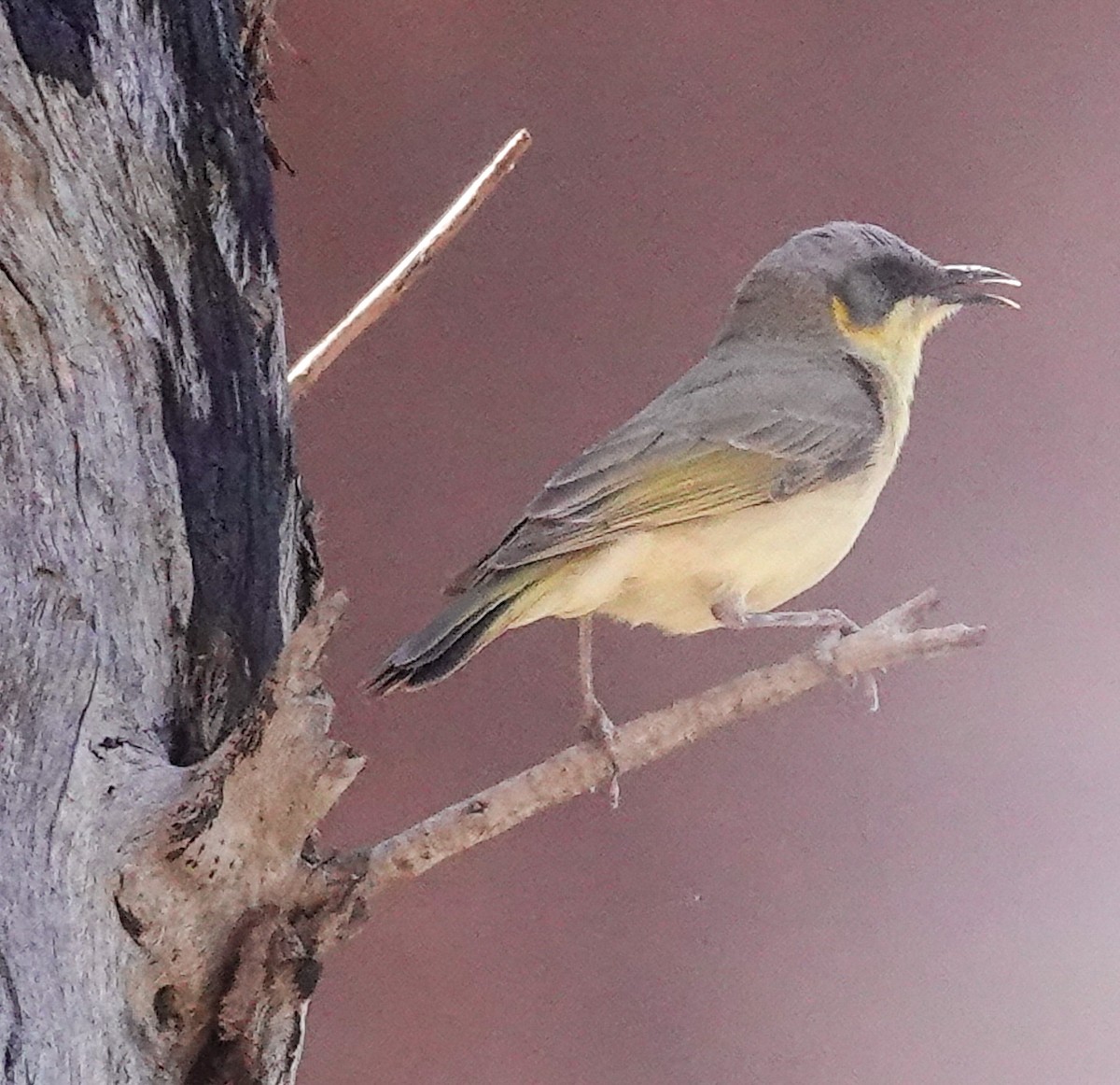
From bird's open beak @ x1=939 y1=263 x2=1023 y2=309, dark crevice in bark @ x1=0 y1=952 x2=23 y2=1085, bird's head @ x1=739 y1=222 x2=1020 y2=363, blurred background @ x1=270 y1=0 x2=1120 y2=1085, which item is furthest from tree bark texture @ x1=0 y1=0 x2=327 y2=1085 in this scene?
blurred background @ x1=270 y1=0 x2=1120 y2=1085

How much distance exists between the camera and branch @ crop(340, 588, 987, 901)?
952mm

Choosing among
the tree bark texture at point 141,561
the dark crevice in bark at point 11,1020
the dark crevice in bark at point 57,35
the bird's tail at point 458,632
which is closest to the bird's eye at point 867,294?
the bird's tail at point 458,632

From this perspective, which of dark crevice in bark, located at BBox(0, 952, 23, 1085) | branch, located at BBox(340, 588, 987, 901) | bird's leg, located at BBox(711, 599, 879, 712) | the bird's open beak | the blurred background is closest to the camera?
dark crevice in bark, located at BBox(0, 952, 23, 1085)

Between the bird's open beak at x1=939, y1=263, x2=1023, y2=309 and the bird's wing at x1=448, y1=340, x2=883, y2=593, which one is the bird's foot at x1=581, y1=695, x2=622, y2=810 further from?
the bird's open beak at x1=939, y1=263, x2=1023, y2=309

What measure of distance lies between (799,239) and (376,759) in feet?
3.58

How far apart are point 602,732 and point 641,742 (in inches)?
3.6

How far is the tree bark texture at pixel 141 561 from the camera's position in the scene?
2.66 ft

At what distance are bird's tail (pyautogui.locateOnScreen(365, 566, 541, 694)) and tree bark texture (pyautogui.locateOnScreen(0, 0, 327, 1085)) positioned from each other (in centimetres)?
13

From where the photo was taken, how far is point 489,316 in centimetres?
222

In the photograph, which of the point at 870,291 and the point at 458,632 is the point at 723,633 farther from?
the point at 458,632

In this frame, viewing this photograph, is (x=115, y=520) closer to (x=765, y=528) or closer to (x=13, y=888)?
(x=13, y=888)

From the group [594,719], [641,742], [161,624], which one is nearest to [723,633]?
[594,719]

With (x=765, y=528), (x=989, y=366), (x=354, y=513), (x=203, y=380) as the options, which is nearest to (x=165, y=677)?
(x=203, y=380)

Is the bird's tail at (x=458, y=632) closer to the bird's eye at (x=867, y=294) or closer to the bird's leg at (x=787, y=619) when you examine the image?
the bird's leg at (x=787, y=619)
